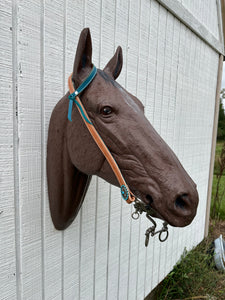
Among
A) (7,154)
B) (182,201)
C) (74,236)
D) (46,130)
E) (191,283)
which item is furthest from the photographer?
(191,283)

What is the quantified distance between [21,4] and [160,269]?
2.11 meters

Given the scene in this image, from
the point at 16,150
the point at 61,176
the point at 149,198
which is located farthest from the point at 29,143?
the point at 149,198

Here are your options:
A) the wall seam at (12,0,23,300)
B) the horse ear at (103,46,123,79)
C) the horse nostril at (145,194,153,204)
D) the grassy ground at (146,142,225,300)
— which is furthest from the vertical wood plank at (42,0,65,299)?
the grassy ground at (146,142,225,300)

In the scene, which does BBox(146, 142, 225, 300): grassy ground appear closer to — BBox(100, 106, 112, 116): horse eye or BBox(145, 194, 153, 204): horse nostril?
BBox(145, 194, 153, 204): horse nostril

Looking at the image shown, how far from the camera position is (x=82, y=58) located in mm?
707

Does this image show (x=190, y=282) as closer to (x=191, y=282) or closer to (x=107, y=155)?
(x=191, y=282)

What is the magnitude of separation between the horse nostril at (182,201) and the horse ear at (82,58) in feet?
1.51

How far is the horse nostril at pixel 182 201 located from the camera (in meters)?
0.62

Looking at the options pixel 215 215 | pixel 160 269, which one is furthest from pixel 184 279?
pixel 215 215

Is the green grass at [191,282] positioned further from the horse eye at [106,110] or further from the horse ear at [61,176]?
the horse eye at [106,110]

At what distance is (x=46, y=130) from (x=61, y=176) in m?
0.20

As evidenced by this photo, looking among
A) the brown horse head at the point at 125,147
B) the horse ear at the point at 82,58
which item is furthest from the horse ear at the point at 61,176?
the horse ear at the point at 82,58

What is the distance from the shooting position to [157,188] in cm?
64

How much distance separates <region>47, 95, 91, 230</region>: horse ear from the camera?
0.83 m
